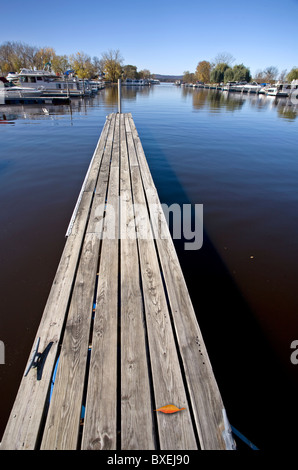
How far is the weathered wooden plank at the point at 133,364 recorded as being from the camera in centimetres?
132

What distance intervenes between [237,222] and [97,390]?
4036 millimetres

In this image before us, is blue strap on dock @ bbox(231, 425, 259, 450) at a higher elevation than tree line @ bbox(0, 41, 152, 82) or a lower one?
lower

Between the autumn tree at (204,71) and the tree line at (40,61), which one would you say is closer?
the tree line at (40,61)

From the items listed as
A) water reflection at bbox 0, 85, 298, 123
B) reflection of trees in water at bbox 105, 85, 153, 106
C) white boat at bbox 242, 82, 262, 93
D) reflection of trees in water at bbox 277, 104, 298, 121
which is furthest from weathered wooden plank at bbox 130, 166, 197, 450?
white boat at bbox 242, 82, 262, 93

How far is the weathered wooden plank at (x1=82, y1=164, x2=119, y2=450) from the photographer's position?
1317 mm

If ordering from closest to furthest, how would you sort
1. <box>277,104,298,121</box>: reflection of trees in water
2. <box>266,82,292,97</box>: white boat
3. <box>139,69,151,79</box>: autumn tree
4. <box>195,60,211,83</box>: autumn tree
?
<box>277,104,298,121</box>: reflection of trees in water < <box>266,82,292,97</box>: white boat < <box>195,60,211,83</box>: autumn tree < <box>139,69,151,79</box>: autumn tree

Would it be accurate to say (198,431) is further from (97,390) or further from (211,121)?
(211,121)

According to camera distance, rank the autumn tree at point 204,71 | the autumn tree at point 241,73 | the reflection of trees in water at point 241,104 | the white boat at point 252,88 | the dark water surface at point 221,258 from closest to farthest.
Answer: the dark water surface at point 221,258, the reflection of trees in water at point 241,104, the white boat at point 252,88, the autumn tree at point 241,73, the autumn tree at point 204,71

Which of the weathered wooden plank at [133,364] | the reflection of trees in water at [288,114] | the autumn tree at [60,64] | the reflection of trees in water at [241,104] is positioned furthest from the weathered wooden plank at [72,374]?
the autumn tree at [60,64]

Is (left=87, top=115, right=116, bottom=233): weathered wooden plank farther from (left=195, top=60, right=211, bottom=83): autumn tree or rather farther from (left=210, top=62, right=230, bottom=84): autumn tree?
(left=195, top=60, right=211, bottom=83): autumn tree

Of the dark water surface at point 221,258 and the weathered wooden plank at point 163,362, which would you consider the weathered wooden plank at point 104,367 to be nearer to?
the weathered wooden plank at point 163,362

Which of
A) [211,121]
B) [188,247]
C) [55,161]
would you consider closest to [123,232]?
[188,247]

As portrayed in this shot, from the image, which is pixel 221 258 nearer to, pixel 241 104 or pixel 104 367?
pixel 104 367

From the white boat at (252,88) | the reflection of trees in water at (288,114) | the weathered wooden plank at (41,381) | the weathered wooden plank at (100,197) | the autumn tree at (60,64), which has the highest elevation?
the autumn tree at (60,64)
